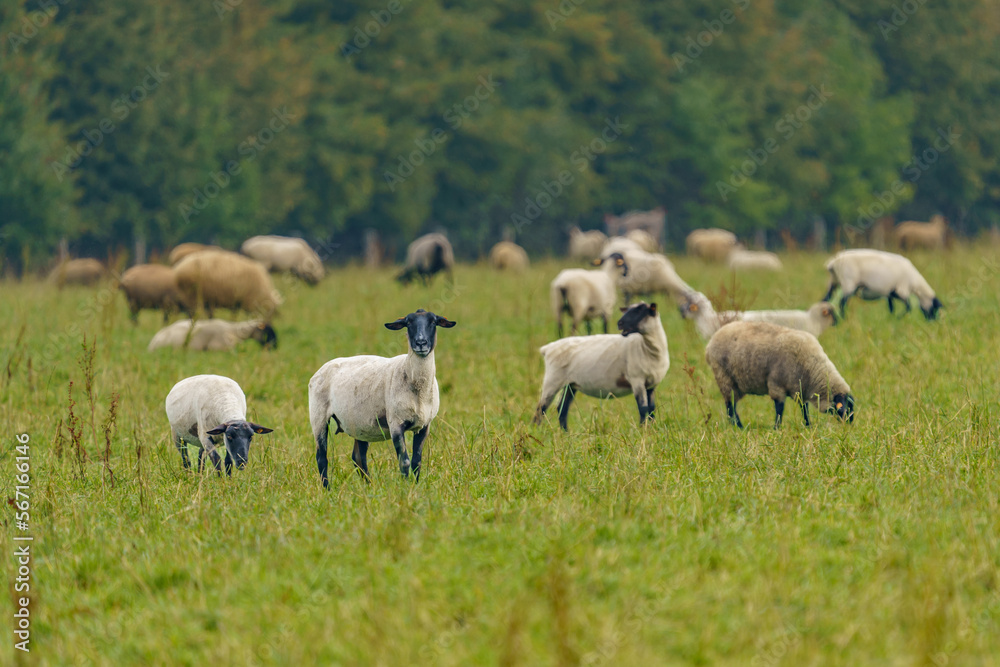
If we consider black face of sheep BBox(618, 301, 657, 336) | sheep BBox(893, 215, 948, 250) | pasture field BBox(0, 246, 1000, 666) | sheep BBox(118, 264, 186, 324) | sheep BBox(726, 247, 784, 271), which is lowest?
pasture field BBox(0, 246, 1000, 666)

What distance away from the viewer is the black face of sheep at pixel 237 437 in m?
7.19

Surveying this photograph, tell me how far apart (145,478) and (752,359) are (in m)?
4.77

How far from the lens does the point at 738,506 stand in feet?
19.1

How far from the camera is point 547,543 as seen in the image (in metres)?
5.09

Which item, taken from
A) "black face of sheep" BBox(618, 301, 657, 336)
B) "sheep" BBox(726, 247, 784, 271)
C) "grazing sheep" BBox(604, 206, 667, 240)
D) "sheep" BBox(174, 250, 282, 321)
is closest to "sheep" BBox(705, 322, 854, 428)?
"black face of sheep" BBox(618, 301, 657, 336)

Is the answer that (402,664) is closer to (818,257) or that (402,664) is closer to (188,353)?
(188,353)

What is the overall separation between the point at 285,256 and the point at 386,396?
691 inches

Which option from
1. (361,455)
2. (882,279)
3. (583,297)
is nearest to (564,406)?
(361,455)

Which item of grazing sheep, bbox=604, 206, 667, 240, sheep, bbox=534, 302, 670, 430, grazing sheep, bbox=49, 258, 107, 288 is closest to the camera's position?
sheep, bbox=534, 302, 670, 430

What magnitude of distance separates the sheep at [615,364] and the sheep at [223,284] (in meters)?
8.17

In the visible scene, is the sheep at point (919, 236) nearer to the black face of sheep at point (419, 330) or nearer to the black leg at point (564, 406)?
the black leg at point (564, 406)

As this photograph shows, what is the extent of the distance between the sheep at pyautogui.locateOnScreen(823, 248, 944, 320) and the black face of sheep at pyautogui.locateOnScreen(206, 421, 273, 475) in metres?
9.57

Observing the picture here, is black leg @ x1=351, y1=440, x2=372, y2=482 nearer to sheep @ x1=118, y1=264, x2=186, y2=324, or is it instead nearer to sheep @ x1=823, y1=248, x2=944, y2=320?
sheep @ x1=823, y1=248, x2=944, y2=320

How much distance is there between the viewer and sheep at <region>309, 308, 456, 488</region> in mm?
6508
